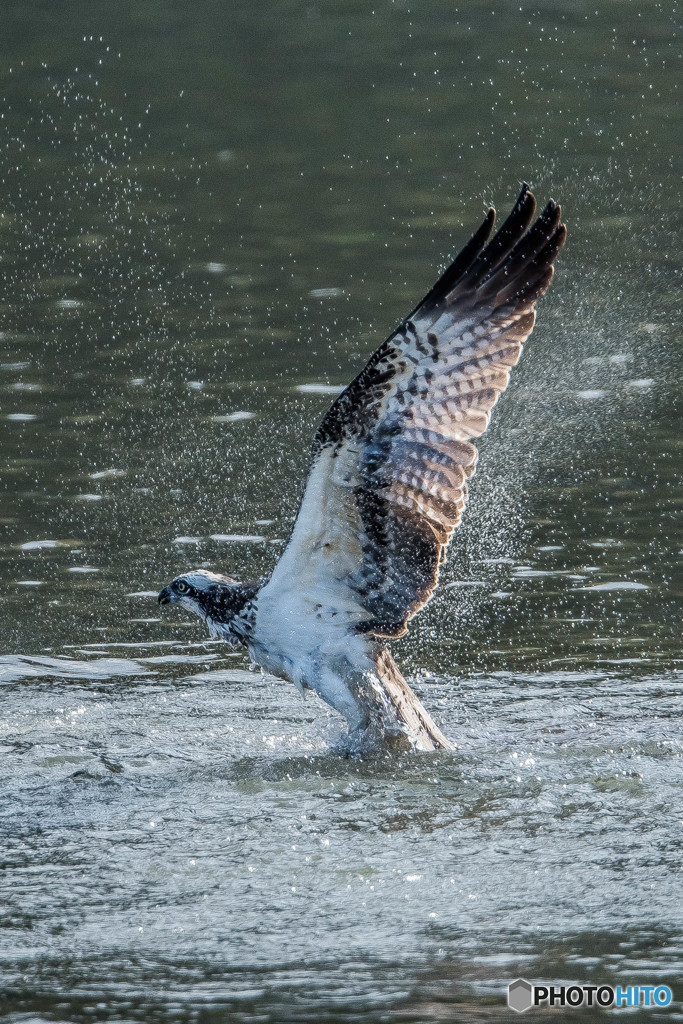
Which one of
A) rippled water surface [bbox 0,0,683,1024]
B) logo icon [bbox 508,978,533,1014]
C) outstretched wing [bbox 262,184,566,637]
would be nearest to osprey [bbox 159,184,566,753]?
outstretched wing [bbox 262,184,566,637]

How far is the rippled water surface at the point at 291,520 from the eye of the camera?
542 cm

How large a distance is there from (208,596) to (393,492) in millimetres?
1278

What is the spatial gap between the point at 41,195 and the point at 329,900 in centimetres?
1173

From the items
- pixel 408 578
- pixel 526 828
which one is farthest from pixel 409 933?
pixel 408 578

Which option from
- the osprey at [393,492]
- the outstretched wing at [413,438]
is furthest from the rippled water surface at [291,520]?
the outstretched wing at [413,438]

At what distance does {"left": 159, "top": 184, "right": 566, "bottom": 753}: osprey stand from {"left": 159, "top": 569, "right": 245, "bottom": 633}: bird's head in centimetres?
2

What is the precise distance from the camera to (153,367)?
39.3ft

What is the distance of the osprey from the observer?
6.52 meters

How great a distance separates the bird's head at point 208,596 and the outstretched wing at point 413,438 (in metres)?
0.37

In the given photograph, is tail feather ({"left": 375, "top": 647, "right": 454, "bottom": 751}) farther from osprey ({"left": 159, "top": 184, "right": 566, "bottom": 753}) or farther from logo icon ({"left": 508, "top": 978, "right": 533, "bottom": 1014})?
logo icon ({"left": 508, "top": 978, "right": 533, "bottom": 1014})

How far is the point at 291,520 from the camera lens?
9.58m

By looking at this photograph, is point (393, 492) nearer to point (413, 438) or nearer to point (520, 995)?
point (413, 438)

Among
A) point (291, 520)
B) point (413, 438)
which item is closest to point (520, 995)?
point (413, 438)

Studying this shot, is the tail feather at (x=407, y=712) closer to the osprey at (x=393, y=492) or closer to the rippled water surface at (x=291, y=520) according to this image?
the osprey at (x=393, y=492)
